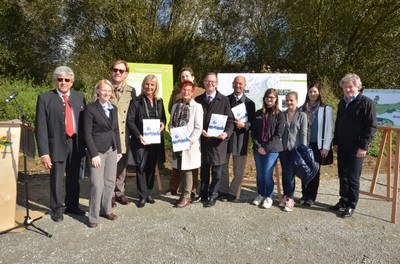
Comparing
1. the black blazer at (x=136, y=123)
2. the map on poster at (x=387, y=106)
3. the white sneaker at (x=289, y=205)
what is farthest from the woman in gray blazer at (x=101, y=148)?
the map on poster at (x=387, y=106)

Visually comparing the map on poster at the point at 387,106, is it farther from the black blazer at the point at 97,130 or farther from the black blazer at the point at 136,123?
the black blazer at the point at 97,130

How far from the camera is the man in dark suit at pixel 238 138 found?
526 cm

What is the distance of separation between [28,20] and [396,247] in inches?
694

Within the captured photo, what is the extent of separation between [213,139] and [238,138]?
1.50 feet

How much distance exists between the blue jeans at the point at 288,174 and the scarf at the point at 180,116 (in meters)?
1.54

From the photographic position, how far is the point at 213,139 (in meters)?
5.12

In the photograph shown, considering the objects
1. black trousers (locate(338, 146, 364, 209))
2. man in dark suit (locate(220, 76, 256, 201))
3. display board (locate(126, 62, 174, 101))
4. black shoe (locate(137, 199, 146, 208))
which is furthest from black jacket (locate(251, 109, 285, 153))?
display board (locate(126, 62, 174, 101))

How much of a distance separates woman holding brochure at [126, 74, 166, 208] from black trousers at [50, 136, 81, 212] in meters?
0.83

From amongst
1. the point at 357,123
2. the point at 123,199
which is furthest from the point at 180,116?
the point at 357,123

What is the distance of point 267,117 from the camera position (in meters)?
5.07

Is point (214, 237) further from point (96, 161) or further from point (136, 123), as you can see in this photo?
point (136, 123)

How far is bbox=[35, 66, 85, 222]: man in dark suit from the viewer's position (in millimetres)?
4328

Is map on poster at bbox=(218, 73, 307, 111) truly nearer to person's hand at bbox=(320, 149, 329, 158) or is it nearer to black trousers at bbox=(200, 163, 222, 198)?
person's hand at bbox=(320, 149, 329, 158)

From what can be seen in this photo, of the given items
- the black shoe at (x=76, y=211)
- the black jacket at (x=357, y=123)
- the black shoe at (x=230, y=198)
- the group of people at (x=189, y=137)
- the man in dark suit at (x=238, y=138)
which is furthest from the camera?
the black shoe at (x=230, y=198)
